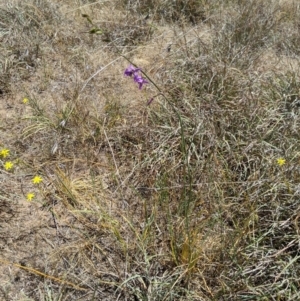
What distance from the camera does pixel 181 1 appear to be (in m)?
3.79

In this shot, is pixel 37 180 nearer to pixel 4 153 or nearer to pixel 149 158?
A: pixel 4 153

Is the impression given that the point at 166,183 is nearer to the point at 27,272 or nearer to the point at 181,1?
the point at 27,272

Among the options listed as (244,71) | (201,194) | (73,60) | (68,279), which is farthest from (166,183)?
(73,60)

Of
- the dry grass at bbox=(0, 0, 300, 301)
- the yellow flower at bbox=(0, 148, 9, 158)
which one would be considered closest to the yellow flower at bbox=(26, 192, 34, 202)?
the dry grass at bbox=(0, 0, 300, 301)

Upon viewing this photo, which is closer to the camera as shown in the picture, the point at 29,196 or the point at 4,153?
the point at 29,196

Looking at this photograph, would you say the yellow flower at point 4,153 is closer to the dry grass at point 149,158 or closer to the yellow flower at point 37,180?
the dry grass at point 149,158

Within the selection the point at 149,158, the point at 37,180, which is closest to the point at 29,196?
the point at 37,180

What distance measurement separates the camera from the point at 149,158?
236cm

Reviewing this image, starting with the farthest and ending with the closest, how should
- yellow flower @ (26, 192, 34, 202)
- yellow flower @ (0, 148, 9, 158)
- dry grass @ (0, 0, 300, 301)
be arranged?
1. yellow flower @ (0, 148, 9, 158)
2. yellow flower @ (26, 192, 34, 202)
3. dry grass @ (0, 0, 300, 301)

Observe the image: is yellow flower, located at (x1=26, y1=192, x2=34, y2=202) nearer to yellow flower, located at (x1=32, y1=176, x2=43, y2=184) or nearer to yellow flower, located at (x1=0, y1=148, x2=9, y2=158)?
yellow flower, located at (x1=32, y1=176, x2=43, y2=184)

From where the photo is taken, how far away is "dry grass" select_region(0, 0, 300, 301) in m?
1.84

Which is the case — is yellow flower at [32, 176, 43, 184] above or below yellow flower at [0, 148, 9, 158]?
below

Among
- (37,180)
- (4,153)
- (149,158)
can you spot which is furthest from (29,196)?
(149,158)

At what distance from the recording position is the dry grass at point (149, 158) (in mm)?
1840
